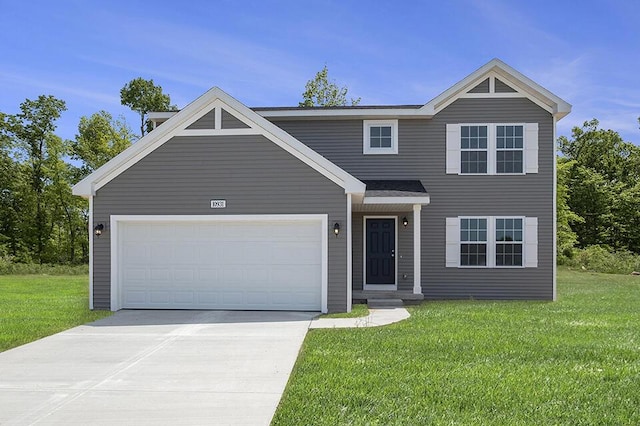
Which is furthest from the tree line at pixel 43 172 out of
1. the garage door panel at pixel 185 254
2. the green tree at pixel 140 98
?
the garage door panel at pixel 185 254

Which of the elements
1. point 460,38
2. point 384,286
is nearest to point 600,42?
point 460,38

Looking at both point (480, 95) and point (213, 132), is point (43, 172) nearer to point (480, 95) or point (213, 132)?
point (213, 132)

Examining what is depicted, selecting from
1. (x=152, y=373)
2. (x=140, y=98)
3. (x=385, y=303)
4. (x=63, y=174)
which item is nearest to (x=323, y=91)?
(x=140, y=98)

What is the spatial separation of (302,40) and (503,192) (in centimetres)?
868

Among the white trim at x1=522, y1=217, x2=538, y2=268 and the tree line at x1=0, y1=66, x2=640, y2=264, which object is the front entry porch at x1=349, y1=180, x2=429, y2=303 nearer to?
the white trim at x1=522, y1=217, x2=538, y2=268

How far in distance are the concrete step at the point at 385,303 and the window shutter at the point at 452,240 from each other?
2.04 m

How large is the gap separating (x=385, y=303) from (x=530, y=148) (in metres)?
5.85

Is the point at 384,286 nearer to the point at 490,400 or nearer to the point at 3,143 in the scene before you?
the point at 490,400

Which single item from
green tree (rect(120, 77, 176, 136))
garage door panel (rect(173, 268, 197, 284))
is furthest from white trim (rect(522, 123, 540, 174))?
green tree (rect(120, 77, 176, 136))

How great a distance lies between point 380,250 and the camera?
1506 cm

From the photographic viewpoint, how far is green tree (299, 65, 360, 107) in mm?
33156

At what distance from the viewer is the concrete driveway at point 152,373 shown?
519cm

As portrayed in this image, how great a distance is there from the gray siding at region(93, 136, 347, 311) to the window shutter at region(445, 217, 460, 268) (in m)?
4.56

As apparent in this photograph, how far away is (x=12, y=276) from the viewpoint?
23.5 m
